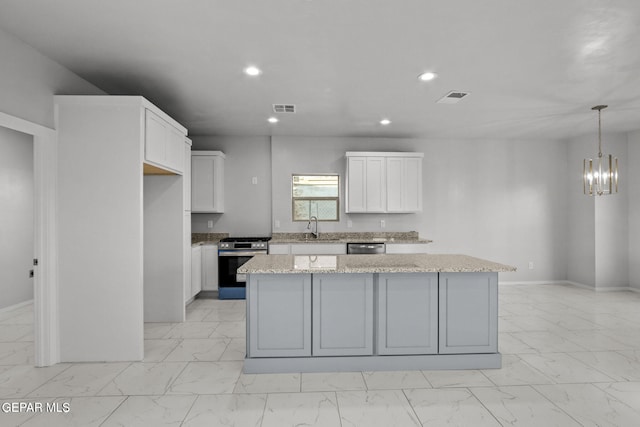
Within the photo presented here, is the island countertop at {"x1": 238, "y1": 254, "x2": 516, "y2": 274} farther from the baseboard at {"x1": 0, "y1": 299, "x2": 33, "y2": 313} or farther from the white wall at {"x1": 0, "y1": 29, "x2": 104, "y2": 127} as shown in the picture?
the baseboard at {"x1": 0, "y1": 299, "x2": 33, "y2": 313}

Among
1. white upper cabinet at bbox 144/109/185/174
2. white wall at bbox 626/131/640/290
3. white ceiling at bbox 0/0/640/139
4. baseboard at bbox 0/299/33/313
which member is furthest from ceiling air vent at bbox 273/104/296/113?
white wall at bbox 626/131/640/290

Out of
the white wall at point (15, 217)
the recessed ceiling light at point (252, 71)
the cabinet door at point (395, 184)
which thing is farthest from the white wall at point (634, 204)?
the white wall at point (15, 217)

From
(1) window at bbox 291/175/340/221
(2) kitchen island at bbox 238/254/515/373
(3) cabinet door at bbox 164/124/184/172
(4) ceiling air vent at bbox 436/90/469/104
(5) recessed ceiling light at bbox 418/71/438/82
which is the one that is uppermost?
(4) ceiling air vent at bbox 436/90/469/104

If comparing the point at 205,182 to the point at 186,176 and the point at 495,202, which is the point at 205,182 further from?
the point at 495,202

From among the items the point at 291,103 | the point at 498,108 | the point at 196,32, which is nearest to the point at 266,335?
the point at 196,32

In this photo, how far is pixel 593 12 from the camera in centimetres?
221

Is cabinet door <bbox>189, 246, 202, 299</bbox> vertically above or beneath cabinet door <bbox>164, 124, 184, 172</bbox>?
beneath

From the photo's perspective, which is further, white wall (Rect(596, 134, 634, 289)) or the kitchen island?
white wall (Rect(596, 134, 634, 289))

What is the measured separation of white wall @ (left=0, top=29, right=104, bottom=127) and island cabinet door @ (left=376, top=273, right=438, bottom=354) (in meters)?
3.12

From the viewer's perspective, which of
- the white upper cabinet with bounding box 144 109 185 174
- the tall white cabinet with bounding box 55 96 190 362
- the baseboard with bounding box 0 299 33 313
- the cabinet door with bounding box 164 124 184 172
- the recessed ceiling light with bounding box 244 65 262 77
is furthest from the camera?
the baseboard with bounding box 0 299 33 313

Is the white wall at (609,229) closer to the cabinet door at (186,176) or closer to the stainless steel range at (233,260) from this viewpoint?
the stainless steel range at (233,260)

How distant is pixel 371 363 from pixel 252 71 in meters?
2.77

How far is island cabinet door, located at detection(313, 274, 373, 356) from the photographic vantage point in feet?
9.37

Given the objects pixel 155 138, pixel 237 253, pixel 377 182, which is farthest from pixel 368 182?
pixel 155 138
